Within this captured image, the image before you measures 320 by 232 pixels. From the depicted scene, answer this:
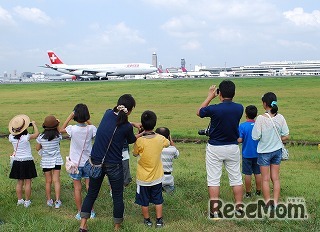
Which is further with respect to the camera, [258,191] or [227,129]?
[258,191]

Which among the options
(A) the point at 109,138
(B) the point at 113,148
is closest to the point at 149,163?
(B) the point at 113,148

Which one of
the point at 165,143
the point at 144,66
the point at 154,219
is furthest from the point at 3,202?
the point at 144,66

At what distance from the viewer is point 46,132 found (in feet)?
18.2

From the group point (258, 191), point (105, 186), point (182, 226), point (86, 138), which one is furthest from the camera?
point (105, 186)

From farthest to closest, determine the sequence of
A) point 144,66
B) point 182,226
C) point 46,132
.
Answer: point 144,66, point 46,132, point 182,226

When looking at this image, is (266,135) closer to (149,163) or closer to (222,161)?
(222,161)

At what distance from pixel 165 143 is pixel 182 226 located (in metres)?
1.04

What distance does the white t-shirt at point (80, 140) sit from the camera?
5.11m

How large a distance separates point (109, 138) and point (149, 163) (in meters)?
0.63

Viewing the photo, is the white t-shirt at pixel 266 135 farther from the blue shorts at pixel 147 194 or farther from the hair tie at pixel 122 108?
the hair tie at pixel 122 108

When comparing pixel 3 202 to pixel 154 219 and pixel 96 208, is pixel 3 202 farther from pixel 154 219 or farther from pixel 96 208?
pixel 154 219

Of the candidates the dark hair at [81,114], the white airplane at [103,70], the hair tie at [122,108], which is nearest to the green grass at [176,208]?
the dark hair at [81,114]

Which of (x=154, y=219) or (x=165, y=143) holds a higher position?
(x=165, y=143)

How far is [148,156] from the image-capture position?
482 centimetres
